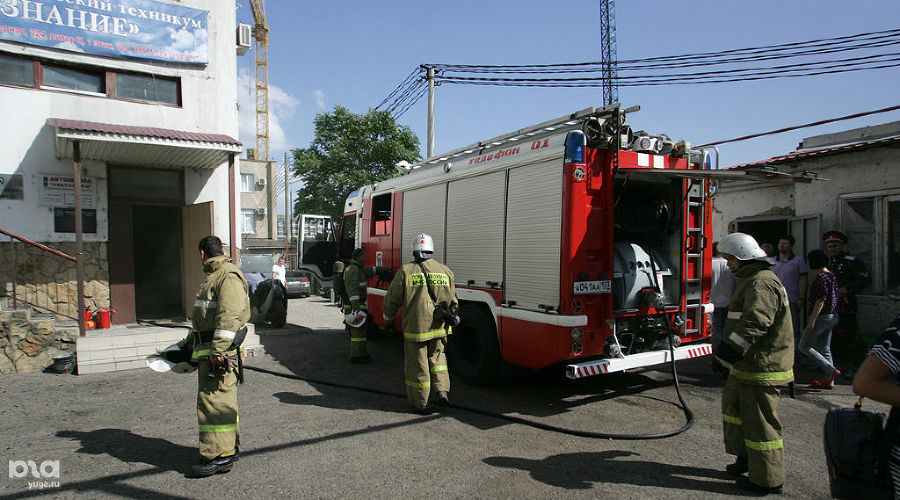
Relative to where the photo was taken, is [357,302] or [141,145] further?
[141,145]

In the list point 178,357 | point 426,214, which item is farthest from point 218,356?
point 426,214

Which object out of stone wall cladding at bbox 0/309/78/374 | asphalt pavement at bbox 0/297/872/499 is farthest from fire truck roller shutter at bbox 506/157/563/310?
stone wall cladding at bbox 0/309/78/374

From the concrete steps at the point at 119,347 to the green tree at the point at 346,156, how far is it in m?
17.9

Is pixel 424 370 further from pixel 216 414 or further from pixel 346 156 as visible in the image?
pixel 346 156

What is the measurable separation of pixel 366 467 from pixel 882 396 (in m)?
3.19

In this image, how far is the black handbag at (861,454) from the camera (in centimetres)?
211

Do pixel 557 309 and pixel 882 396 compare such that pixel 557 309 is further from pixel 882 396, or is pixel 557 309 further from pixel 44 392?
pixel 44 392

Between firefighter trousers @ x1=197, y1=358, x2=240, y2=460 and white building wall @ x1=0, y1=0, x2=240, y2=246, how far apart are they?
5213 millimetres

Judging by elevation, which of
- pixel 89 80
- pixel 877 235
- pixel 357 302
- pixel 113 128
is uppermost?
pixel 89 80

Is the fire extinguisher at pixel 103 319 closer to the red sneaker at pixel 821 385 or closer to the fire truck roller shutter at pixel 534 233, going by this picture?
the fire truck roller shutter at pixel 534 233

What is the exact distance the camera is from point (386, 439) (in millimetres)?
4316

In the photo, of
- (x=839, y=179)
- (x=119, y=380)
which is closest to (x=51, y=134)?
(x=119, y=380)

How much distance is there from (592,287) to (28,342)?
7744 mm

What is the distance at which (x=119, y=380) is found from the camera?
651 centimetres
